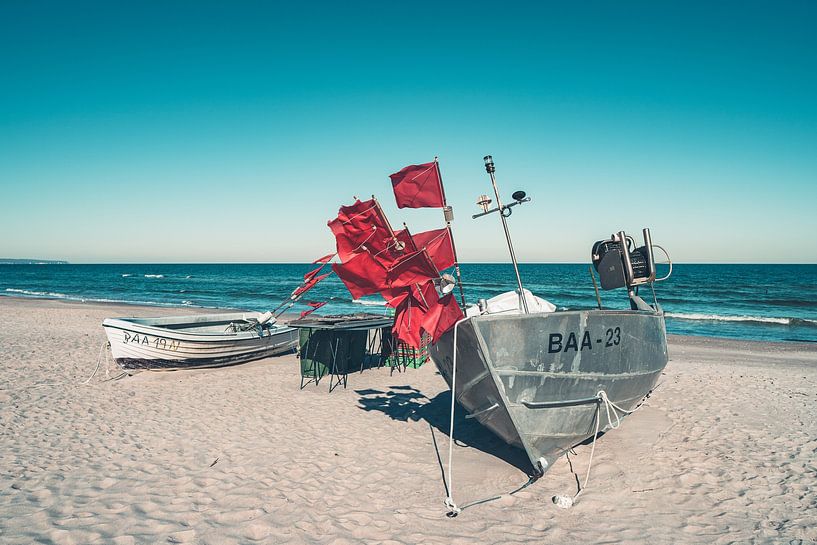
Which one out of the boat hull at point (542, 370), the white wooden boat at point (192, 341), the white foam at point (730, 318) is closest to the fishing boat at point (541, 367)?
the boat hull at point (542, 370)

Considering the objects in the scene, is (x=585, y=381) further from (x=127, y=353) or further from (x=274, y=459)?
(x=127, y=353)

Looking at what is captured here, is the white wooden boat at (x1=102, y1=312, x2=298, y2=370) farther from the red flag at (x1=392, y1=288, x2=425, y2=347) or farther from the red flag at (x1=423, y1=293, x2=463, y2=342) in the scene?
the red flag at (x1=423, y1=293, x2=463, y2=342)

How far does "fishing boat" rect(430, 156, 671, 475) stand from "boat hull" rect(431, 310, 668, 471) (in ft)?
0.04

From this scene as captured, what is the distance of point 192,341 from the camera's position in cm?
1120

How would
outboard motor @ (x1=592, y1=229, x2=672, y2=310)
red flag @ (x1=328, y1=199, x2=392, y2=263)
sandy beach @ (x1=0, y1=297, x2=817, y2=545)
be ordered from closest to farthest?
sandy beach @ (x1=0, y1=297, x2=817, y2=545) → red flag @ (x1=328, y1=199, x2=392, y2=263) → outboard motor @ (x1=592, y1=229, x2=672, y2=310)

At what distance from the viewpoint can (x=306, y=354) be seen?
412 inches

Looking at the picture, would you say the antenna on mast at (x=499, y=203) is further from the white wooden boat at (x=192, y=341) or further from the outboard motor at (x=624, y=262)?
the white wooden boat at (x=192, y=341)

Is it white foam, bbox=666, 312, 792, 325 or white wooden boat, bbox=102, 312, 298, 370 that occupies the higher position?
white wooden boat, bbox=102, 312, 298, 370

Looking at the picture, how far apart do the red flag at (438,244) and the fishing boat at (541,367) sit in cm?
60

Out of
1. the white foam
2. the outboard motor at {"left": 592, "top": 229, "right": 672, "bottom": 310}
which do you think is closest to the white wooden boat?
the outboard motor at {"left": 592, "top": 229, "right": 672, "bottom": 310}

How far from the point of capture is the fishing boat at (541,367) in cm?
509

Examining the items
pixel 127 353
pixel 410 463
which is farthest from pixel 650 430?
pixel 127 353

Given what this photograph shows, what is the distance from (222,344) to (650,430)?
9.85 metres

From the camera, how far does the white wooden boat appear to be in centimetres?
1056
